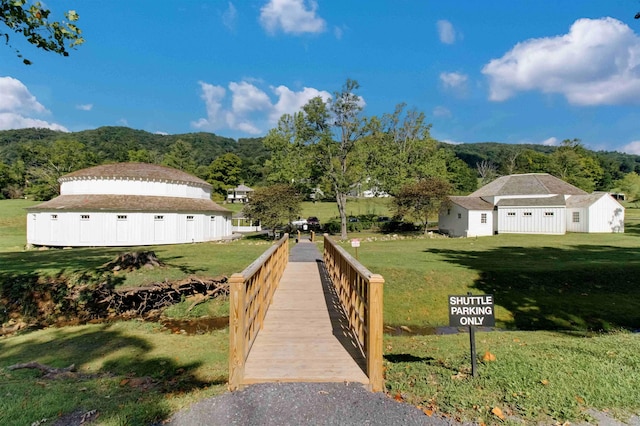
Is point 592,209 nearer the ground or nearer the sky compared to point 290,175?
nearer the ground

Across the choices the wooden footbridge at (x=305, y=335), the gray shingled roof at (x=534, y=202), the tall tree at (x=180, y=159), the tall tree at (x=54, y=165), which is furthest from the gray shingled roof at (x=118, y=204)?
the tall tree at (x=180, y=159)

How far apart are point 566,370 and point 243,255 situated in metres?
14.0

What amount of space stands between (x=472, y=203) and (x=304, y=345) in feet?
99.4

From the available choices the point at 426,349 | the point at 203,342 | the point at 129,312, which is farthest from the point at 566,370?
the point at 129,312

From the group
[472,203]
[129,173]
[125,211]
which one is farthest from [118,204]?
[472,203]

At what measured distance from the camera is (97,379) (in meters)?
5.11

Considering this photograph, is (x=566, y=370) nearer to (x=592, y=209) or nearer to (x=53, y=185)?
(x=592, y=209)

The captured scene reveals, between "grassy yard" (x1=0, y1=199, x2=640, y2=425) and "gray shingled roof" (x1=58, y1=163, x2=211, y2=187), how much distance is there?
1175 cm

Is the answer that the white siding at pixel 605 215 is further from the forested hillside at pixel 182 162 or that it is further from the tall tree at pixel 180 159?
the tall tree at pixel 180 159

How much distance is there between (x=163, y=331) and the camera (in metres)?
8.91

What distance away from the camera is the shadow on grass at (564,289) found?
9773 millimetres

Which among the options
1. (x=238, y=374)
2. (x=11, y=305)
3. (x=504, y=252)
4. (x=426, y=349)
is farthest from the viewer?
(x=504, y=252)

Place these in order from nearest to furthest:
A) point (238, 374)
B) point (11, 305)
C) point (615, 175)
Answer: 1. point (238, 374)
2. point (11, 305)
3. point (615, 175)

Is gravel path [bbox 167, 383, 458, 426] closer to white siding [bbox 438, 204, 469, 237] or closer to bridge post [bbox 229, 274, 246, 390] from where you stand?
bridge post [bbox 229, 274, 246, 390]
